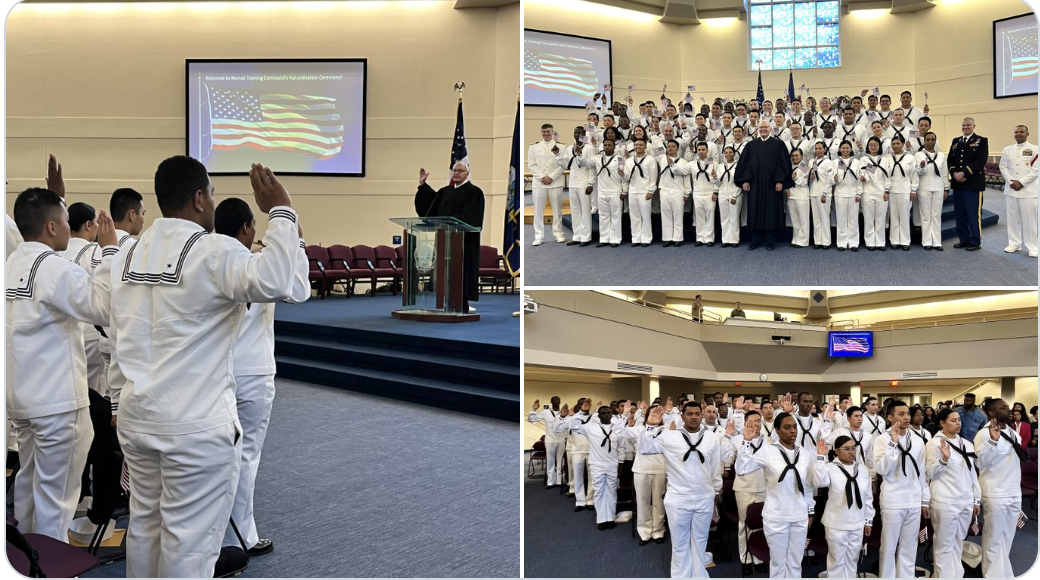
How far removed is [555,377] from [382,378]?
18.0 ft

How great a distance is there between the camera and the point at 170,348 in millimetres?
2268

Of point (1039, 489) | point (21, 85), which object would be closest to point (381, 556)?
point (1039, 489)

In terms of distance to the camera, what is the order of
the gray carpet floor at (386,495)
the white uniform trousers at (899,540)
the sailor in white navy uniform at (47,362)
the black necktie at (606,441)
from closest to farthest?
the sailor in white navy uniform at (47,362) < the gray carpet floor at (386,495) < the white uniform trousers at (899,540) < the black necktie at (606,441)

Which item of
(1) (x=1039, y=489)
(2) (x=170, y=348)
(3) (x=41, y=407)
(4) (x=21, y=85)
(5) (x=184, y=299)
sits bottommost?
(1) (x=1039, y=489)

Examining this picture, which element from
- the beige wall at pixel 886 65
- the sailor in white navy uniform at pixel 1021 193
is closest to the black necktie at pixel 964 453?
the sailor in white navy uniform at pixel 1021 193

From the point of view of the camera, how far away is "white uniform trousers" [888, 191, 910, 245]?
814 cm

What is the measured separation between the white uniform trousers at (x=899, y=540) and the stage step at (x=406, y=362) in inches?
127

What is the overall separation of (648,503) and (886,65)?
11.3 meters

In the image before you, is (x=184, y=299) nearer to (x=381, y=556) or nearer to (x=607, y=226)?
(x=381, y=556)

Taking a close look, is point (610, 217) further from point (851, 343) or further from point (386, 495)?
point (851, 343)

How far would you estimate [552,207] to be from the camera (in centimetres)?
964

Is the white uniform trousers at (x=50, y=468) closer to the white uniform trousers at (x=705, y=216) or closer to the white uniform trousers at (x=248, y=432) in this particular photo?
the white uniform trousers at (x=248, y=432)

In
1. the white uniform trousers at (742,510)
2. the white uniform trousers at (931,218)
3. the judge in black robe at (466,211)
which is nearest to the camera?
the white uniform trousers at (742,510)

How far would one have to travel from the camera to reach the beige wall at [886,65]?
12922 mm
